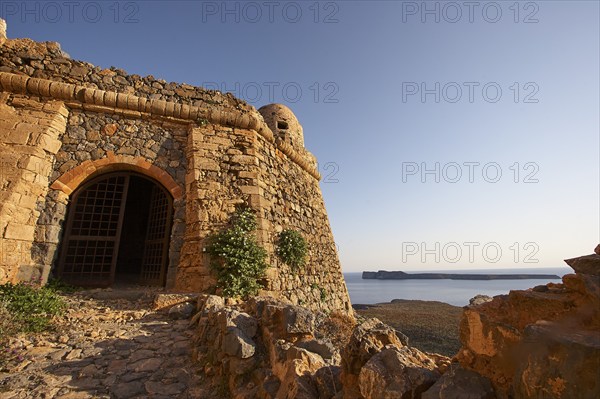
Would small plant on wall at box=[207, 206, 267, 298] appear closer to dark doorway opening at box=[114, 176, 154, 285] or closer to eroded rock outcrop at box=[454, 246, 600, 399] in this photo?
eroded rock outcrop at box=[454, 246, 600, 399]

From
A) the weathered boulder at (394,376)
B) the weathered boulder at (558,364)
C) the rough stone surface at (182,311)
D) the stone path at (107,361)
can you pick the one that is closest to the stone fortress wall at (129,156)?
the rough stone surface at (182,311)

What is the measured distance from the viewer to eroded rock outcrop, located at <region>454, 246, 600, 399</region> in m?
1.11

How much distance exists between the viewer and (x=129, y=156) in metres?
7.49

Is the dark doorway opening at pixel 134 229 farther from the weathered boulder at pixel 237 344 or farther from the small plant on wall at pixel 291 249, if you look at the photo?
the weathered boulder at pixel 237 344

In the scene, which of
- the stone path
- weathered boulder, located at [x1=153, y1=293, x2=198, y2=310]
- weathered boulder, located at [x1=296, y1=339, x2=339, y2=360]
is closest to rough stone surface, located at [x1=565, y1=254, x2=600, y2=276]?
weathered boulder, located at [x1=296, y1=339, x2=339, y2=360]

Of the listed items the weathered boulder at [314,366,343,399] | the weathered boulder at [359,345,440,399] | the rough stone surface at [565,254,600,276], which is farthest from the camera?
the weathered boulder at [314,366,343,399]

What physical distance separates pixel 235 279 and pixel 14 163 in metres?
5.46

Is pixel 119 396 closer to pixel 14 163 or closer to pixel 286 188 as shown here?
pixel 14 163

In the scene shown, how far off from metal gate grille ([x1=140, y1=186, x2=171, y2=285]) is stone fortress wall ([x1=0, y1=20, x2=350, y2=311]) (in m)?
0.57

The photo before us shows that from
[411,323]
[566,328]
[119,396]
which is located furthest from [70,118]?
[411,323]

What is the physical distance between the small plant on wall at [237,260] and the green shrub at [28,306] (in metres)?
2.79

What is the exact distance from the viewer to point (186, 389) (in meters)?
3.19

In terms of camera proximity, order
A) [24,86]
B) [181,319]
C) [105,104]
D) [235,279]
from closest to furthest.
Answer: [181,319] → [235,279] → [24,86] → [105,104]

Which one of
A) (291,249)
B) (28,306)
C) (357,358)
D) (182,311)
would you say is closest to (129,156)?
(28,306)
